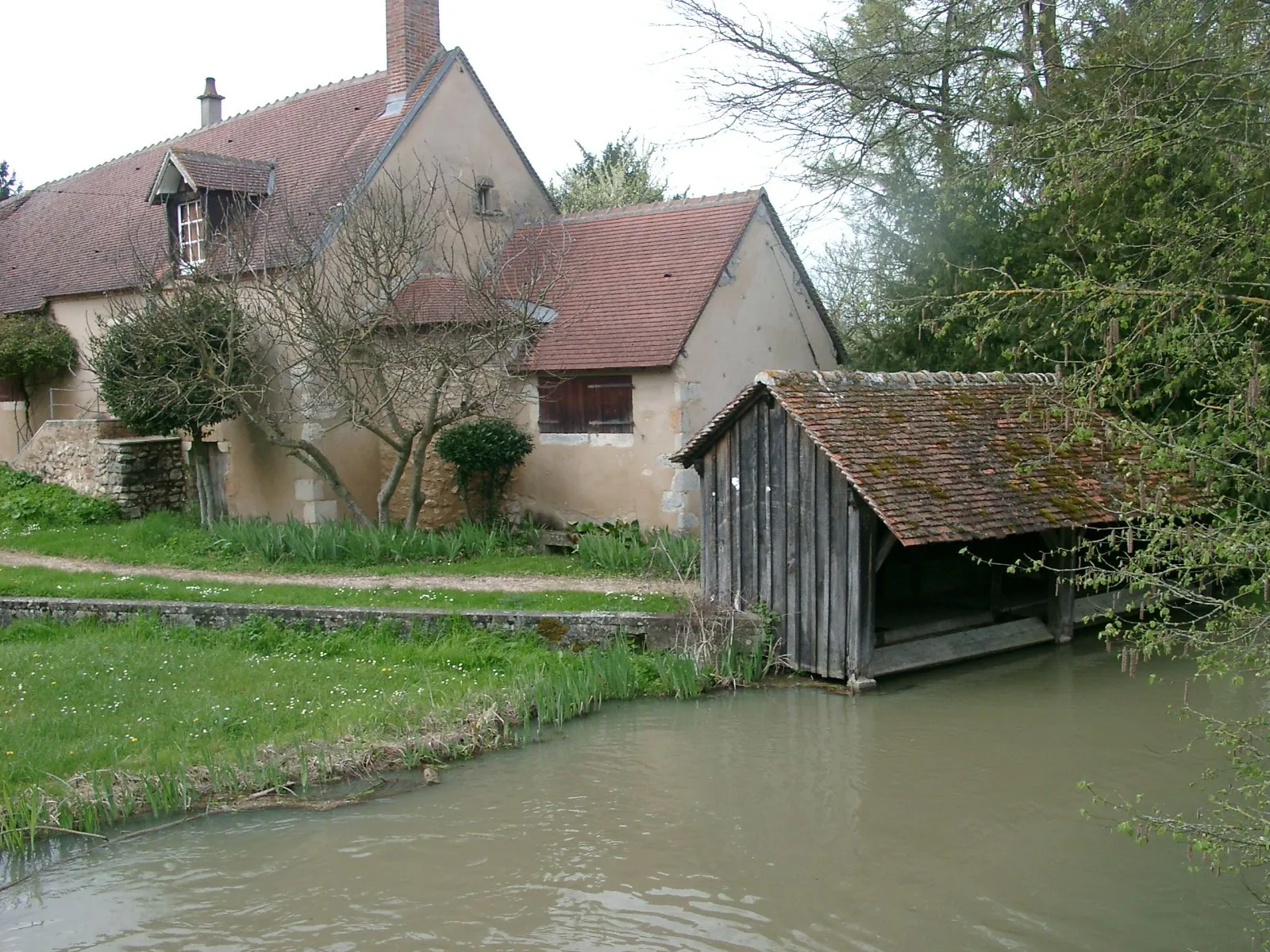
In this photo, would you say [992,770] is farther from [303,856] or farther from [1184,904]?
[303,856]

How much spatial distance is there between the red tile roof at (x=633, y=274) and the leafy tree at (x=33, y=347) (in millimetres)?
8791

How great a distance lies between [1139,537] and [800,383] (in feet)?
19.4

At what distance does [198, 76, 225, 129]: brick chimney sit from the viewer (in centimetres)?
2533

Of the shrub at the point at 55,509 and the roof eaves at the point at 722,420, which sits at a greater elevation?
the roof eaves at the point at 722,420

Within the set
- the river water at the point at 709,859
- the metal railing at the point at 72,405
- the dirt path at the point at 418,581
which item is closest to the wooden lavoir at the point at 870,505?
the dirt path at the point at 418,581

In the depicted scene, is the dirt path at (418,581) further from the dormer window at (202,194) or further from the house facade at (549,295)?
the dormer window at (202,194)

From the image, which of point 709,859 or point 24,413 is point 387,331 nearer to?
point 24,413

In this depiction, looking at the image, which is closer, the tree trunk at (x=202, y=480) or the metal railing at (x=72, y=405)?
the tree trunk at (x=202, y=480)

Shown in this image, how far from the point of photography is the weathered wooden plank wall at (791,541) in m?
11.2

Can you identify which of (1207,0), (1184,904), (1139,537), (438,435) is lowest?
(1184,904)

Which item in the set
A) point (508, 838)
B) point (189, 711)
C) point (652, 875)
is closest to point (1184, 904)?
point (652, 875)

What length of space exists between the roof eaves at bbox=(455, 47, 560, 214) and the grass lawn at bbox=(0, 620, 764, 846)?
10.9 metres

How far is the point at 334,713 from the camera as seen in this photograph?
9727 mm

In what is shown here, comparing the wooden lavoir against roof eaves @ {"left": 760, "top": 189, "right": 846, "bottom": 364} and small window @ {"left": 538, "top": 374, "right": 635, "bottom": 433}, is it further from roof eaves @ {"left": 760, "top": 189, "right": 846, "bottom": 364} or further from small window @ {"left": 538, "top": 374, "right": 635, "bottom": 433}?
roof eaves @ {"left": 760, "top": 189, "right": 846, "bottom": 364}
